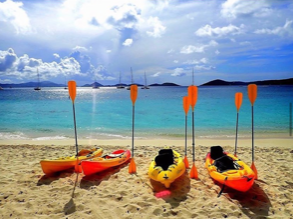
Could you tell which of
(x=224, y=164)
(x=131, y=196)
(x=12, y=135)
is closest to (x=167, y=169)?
(x=131, y=196)

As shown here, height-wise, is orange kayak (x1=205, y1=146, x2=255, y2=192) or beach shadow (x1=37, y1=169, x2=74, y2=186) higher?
orange kayak (x1=205, y1=146, x2=255, y2=192)

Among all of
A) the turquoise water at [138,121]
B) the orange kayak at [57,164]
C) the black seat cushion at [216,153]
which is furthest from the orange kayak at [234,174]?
the turquoise water at [138,121]

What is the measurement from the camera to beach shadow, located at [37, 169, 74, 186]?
218 inches

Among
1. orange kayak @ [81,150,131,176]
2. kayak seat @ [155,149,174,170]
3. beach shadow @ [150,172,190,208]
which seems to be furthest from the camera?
kayak seat @ [155,149,174,170]

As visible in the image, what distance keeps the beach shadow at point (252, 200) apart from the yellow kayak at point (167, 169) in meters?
1.15

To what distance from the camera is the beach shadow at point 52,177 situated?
5527mm

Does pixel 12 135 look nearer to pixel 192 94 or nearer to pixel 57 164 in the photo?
pixel 57 164

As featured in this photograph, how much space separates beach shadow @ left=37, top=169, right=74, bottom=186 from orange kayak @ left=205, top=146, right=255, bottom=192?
3.75 metres

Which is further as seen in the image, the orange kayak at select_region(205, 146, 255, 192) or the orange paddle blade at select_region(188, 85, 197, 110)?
the orange paddle blade at select_region(188, 85, 197, 110)

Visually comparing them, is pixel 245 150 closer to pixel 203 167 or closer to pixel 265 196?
pixel 203 167

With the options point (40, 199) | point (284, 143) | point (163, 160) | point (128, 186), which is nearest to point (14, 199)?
point (40, 199)

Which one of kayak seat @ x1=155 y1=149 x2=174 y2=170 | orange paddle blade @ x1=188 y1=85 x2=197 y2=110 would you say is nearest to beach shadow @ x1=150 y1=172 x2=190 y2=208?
kayak seat @ x1=155 y1=149 x2=174 y2=170

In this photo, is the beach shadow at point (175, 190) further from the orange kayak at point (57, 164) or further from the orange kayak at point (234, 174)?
the orange kayak at point (57, 164)

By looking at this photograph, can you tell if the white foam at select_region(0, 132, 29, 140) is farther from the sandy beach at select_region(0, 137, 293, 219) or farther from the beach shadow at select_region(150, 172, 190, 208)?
the beach shadow at select_region(150, 172, 190, 208)
